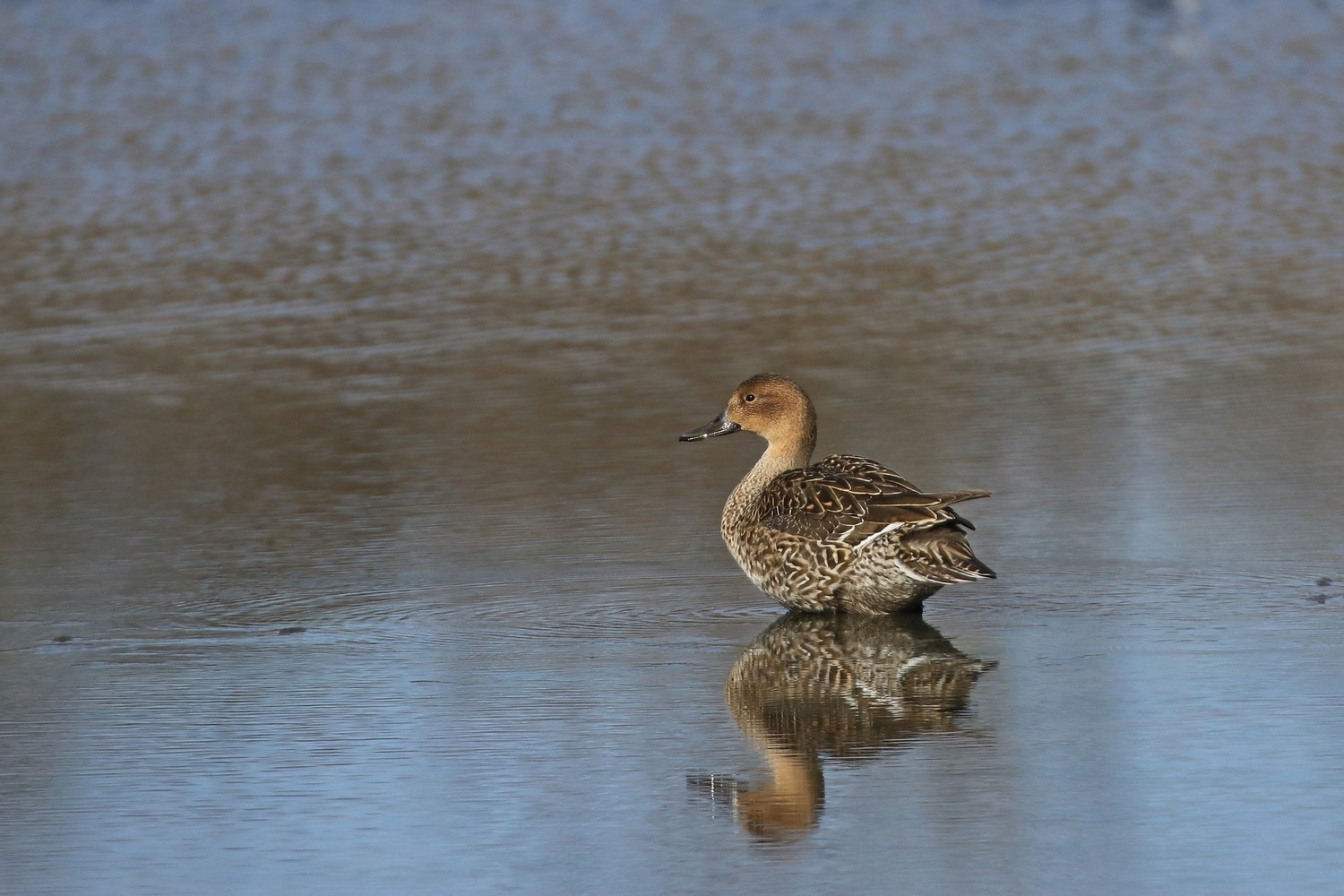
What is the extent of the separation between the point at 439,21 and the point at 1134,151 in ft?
36.0

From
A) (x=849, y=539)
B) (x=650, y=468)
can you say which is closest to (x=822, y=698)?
(x=849, y=539)

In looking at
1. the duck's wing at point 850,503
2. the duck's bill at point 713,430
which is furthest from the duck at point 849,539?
the duck's bill at point 713,430

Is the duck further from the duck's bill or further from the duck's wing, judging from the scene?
the duck's bill

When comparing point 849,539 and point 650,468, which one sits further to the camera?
point 650,468

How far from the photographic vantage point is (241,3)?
29.5 metres

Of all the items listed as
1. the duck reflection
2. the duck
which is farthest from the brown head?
the duck reflection

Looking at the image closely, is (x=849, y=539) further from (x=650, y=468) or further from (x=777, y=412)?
(x=650, y=468)

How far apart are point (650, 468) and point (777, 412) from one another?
1426 mm

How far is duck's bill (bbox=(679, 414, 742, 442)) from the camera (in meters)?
9.30

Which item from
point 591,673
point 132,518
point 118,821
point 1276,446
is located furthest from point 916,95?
point 118,821

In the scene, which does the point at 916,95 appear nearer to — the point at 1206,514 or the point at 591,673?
the point at 1206,514

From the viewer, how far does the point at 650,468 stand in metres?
10.5

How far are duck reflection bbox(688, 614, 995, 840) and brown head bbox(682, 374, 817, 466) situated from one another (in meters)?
1.16

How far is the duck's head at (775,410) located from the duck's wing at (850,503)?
50cm
